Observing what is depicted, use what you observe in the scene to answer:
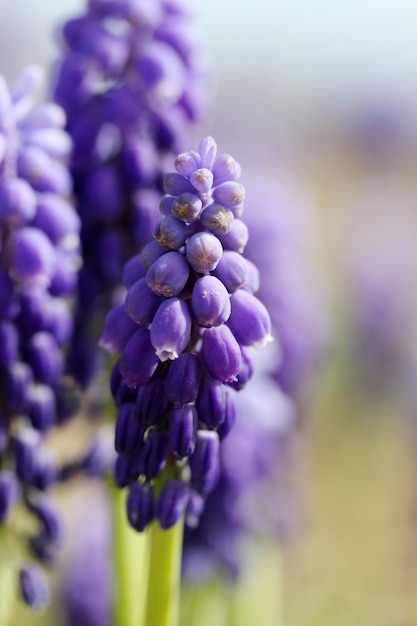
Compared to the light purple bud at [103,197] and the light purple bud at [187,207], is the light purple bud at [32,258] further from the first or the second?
the light purple bud at [187,207]

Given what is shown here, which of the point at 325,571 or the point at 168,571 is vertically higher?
the point at 325,571

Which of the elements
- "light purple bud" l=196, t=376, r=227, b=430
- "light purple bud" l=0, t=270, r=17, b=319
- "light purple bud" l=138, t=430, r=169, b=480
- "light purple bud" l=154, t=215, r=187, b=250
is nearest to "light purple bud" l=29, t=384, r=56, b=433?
"light purple bud" l=0, t=270, r=17, b=319

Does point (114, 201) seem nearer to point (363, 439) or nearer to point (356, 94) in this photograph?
point (363, 439)

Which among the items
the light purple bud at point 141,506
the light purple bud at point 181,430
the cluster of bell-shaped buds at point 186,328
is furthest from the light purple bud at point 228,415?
the light purple bud at point 141,506

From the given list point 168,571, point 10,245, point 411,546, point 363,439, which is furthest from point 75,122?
point 363,439

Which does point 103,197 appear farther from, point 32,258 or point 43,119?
point 32,258
